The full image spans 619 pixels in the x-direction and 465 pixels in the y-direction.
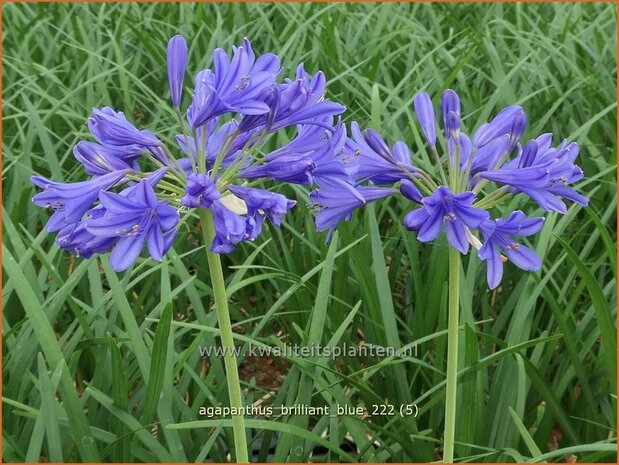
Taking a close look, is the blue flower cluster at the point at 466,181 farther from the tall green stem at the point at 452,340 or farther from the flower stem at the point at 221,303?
the flower stem at the point at 221,303

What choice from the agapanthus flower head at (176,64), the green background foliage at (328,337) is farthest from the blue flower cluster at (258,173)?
the green background foliage at (328,337)

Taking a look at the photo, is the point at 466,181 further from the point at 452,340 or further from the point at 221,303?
the point at 221,303

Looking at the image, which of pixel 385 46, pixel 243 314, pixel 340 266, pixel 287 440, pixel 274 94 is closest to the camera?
pixel 274 94

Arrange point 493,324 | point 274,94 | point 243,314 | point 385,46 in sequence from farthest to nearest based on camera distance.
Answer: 1. point 385,46
2. point 243,314
3. point 493,324
4. point 274,94

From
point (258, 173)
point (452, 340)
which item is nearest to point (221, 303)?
point (258, 173)

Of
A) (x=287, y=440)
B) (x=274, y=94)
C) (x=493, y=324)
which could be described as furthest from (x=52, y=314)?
(x=493, y=324)

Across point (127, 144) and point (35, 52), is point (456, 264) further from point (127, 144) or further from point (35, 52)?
point (35, 52)

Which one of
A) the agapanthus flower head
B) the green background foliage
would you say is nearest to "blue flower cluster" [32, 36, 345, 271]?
the agapanthus flower head
